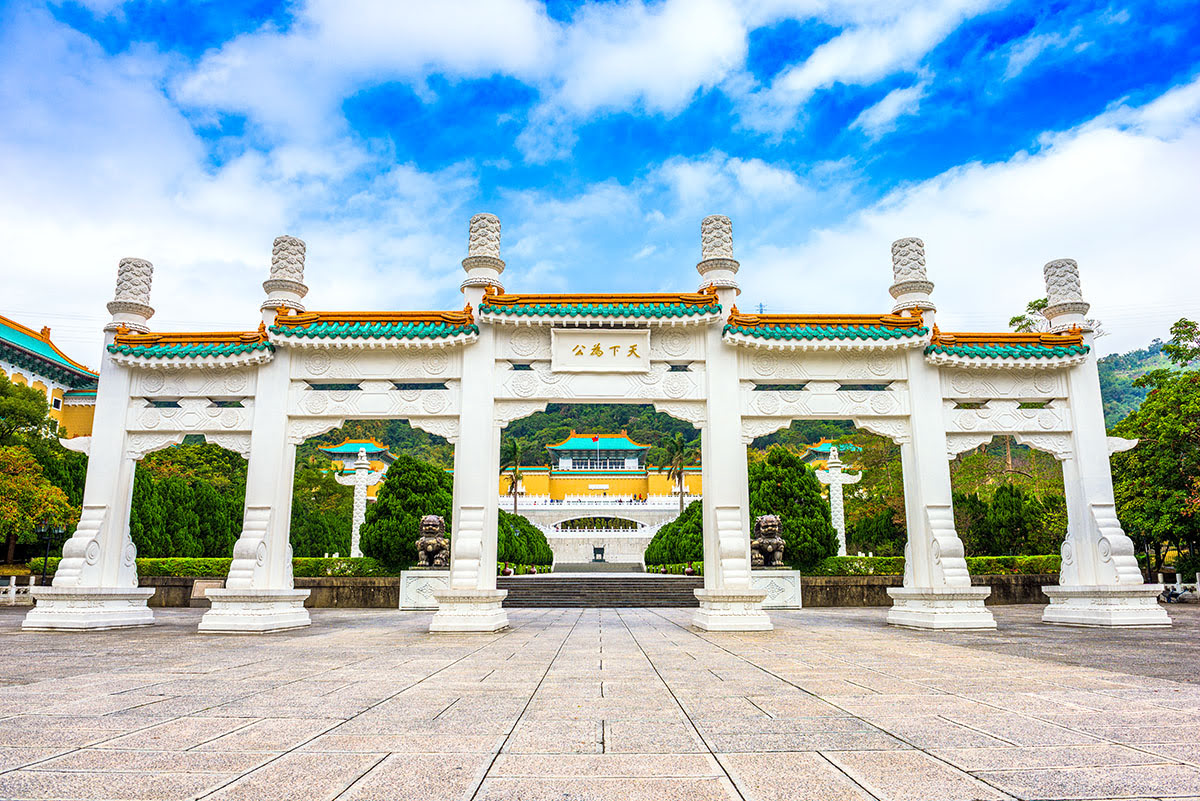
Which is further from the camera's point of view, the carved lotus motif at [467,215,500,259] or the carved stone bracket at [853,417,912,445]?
the carved lotus motif at [467,215,500,259]

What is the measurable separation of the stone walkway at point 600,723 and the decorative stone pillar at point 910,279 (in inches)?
200

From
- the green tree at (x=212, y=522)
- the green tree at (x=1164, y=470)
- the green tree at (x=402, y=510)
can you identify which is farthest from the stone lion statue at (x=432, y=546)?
the green tree at (x=1164, y=470)

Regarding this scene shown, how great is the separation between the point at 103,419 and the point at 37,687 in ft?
20.7

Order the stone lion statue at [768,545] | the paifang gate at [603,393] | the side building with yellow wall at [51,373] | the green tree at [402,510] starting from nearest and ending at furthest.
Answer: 1. the paifang gate at [603,393]
2. the stone lion statue at [768,545]
3. the green tree at [402,510]
4. the side building with yellow wall at [51,373]

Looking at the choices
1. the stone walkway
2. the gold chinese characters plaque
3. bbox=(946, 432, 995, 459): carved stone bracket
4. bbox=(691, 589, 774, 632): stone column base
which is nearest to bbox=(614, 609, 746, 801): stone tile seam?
the stone walkway

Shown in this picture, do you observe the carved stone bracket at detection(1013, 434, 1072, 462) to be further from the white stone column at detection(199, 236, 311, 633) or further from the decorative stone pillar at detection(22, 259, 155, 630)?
the decorative stone pillar at detection(22, 259, 155, 630)

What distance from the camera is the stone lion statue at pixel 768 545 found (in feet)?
48.5

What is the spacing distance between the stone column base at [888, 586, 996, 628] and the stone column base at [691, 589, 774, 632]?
2017 mm

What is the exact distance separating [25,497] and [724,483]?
43.8 feet

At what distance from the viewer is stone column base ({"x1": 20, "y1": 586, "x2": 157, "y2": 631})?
29.2ft

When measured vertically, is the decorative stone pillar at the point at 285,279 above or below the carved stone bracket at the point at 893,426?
above

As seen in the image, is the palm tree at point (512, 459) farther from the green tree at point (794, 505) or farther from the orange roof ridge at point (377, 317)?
the orange roof ridge at point (377, 317)

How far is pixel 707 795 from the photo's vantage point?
2441mm

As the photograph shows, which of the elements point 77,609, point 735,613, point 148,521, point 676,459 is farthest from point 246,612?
point 676,459
